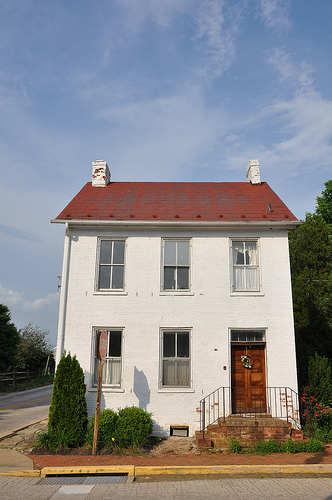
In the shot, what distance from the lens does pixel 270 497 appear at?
658cm

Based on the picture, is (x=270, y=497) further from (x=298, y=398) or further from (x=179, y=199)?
(x=179, y=199)

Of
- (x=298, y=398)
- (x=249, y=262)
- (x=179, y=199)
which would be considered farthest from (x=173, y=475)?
(x=179, y=199)

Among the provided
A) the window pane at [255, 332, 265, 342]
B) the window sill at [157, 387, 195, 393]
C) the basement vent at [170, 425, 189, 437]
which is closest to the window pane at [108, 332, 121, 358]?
the window sill at [157, 387, 195, 393]

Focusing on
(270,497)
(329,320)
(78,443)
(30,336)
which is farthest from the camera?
(30,336)

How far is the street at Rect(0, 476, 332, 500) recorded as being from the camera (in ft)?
22.0

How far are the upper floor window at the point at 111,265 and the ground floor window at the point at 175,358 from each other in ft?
7.21

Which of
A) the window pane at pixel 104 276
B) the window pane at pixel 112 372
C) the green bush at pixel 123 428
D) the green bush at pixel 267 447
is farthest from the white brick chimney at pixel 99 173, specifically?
the green bush at pixel 267 447

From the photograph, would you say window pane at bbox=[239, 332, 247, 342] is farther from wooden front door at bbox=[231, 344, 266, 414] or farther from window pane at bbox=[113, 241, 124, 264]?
window pane at bbox=[113, 241, 124, 264]

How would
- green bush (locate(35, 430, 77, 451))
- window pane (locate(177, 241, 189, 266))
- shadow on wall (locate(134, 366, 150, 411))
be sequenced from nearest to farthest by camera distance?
green bush (locate(35, 430, 77, 451)), shadow on wall (locate(134, 366, 150, 411)), window pane (locate(177, 241, 189, 266))

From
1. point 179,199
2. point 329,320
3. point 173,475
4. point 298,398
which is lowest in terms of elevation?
point 173,475

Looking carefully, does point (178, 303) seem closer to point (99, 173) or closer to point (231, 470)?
point (231, 470)

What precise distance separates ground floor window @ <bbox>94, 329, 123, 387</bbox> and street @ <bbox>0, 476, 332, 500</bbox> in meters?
3.85

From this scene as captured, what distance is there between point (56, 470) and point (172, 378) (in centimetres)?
423

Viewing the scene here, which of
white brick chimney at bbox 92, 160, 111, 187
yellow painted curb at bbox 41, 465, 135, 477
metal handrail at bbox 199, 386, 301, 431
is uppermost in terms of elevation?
white brick chimney at bbox 92, 160, 111, 187
